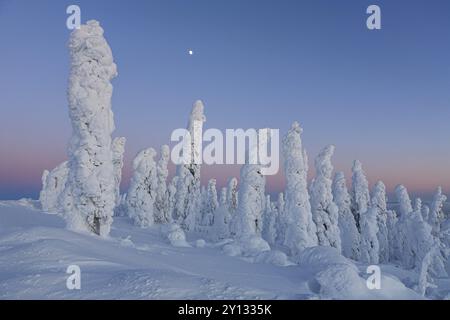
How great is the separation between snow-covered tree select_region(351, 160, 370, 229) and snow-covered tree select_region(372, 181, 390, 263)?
3011 millimetres

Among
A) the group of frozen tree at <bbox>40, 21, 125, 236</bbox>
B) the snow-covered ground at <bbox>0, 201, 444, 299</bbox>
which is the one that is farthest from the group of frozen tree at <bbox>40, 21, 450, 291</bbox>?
the snow-covered ground at <bbox>0, 201, 444, 299</bbox>

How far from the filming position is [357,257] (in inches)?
1521

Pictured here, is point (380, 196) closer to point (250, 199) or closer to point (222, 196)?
point (250, 199)

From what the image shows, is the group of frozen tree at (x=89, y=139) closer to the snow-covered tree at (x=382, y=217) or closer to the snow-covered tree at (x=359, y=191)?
the snow-covered tree at (x=359, y=191)

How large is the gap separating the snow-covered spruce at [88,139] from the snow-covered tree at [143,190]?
21599 millimetres

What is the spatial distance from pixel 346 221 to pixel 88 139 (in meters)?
33.3

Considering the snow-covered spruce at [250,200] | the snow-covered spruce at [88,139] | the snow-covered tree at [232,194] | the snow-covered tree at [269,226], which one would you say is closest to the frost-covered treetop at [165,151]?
the snow-covered tree at [232,194]

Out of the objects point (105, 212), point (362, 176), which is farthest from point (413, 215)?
point (105, 212)

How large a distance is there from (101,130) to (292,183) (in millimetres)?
17604

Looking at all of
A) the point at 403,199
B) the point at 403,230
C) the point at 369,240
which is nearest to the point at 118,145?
the point at 369,240

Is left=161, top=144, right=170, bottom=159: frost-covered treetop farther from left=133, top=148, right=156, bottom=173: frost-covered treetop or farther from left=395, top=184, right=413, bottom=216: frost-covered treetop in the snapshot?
left=395, top=184, right=413, bottom=216: frost-covered treetop

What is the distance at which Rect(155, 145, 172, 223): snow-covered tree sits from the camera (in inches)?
1830

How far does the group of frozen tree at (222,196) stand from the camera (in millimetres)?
19094

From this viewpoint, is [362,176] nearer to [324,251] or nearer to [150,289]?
[324,251]
